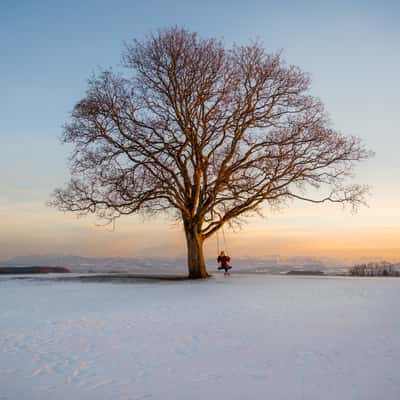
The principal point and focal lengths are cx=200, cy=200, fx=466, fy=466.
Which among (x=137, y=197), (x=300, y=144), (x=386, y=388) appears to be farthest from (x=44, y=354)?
(x=300, y=144)

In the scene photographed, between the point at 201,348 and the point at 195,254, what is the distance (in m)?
15.4

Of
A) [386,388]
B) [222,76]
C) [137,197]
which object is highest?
[222,76]

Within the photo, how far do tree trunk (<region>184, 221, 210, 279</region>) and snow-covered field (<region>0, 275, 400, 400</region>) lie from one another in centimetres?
859

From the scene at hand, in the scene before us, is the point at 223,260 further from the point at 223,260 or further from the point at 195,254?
the point at 195,254

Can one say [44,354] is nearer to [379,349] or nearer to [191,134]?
[379,349]

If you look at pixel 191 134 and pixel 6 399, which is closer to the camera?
pixel 6 399

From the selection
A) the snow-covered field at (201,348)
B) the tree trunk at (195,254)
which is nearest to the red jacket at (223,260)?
the tree trunk at (195,254)

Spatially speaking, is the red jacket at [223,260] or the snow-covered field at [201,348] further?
the red jacket at [223,260]

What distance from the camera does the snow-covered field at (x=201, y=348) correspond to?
20.3 ft

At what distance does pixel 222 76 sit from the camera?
2339 centimetres

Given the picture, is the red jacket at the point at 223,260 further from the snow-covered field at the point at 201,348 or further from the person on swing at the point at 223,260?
the snow-covered field at the point at 201,348

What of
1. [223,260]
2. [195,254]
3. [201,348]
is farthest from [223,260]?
[201,348]

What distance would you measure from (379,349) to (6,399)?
6010 millimetres

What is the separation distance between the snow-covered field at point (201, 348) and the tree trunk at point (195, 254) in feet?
28.2
